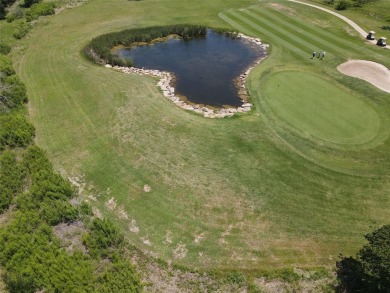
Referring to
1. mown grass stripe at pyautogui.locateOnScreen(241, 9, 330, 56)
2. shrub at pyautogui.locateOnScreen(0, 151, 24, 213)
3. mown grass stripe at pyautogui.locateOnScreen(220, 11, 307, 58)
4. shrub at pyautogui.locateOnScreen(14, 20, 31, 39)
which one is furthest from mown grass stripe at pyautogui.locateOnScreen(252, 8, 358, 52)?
shrub at pyautogui.locateOnScreen(0, 151, 24, 213)

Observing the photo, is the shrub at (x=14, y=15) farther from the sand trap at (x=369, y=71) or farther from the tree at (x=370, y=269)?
the tree at (x=370, y=269)

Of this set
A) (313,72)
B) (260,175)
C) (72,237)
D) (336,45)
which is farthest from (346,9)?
(72,237)

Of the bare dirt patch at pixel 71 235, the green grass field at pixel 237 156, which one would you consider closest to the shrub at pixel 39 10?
the green grass field at pixel 237 156

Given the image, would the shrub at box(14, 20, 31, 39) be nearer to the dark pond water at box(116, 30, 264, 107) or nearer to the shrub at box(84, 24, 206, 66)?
the shrub at box(84, 24, 206, 66)

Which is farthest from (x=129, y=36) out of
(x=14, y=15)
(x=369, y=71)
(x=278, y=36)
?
(x=369, y=71)

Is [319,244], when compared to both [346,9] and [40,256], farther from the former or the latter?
[346,9]

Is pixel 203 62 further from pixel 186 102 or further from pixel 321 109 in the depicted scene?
pixel 321 109
